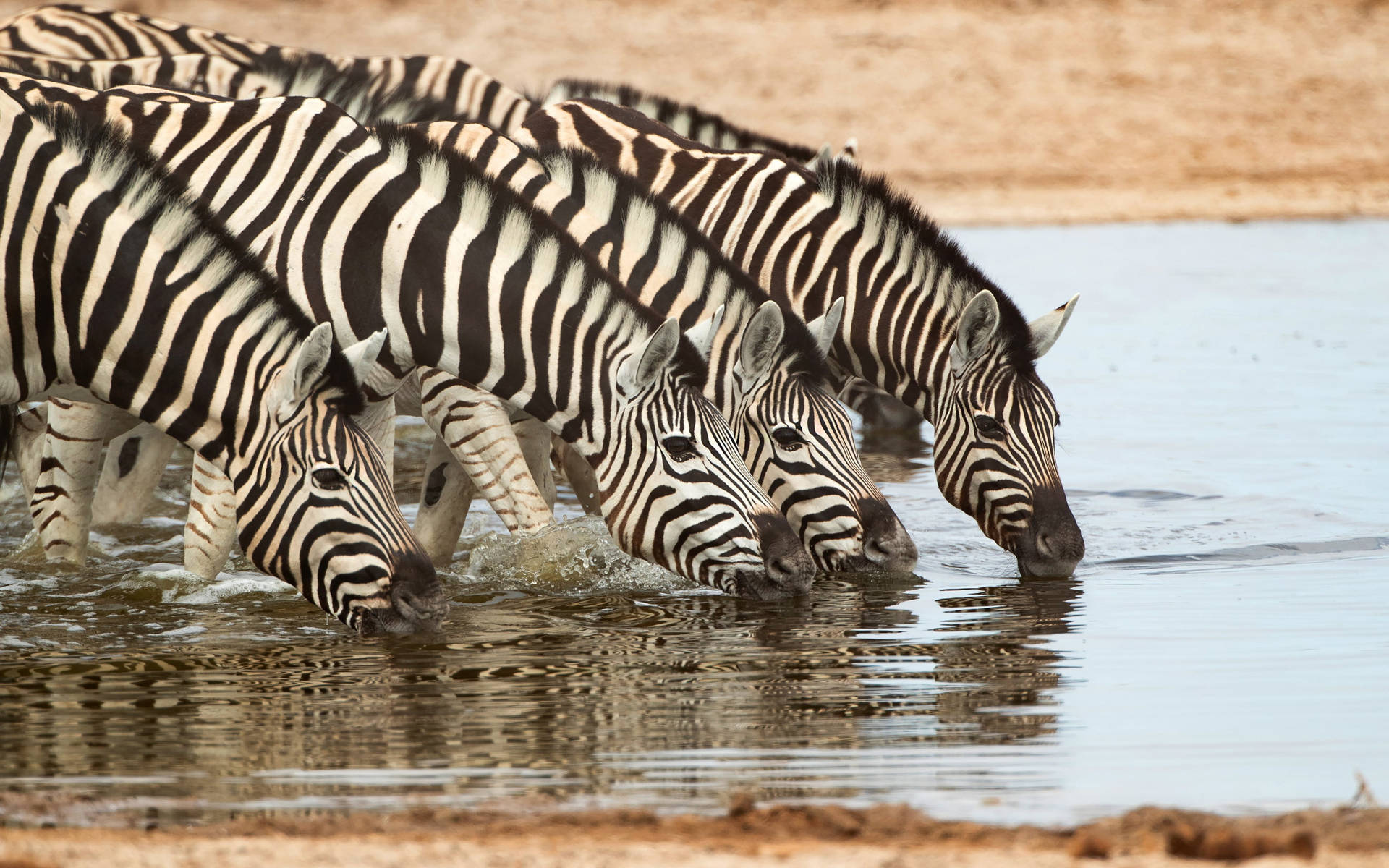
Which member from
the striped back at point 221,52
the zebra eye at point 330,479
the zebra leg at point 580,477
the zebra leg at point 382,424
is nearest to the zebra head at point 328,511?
the zebra eye at point 330,479

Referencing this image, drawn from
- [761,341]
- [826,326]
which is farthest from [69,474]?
[826,326]

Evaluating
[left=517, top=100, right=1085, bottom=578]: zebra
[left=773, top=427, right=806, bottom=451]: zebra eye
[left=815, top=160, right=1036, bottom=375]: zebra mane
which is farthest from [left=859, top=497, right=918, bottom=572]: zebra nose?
[left=815, top=160, right=1036, bottom=375]: zebra mane

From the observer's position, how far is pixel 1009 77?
32.8 meters

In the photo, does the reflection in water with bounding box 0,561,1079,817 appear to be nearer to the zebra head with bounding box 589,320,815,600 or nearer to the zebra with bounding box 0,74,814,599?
the zebra head with bounding box 589,320,815,600

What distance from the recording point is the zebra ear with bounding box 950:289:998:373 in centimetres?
771

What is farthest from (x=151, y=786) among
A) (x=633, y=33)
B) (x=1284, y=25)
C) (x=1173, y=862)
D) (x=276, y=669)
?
(x=1284, y=25)

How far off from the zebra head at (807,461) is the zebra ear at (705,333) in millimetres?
356

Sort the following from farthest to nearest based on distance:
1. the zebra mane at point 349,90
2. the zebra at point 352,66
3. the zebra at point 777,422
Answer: the zebra at point 352,66, the zebra mane at point 349,90, the zebra at point 777,422

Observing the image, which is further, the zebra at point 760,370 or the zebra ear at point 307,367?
the zebra at point 760,370

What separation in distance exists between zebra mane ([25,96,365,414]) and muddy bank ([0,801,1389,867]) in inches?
100

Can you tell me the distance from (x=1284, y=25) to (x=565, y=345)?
31409 millimetres

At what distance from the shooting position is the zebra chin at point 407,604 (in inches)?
237

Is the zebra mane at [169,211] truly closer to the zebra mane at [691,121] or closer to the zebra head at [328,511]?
the zebra head at [328,511]

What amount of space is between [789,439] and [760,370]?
1.12 feet
